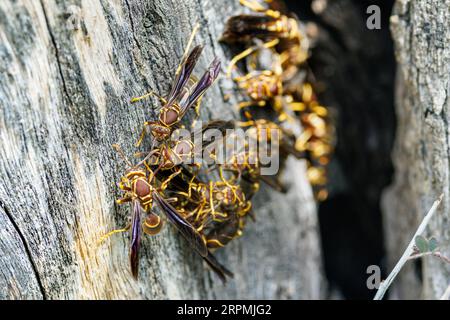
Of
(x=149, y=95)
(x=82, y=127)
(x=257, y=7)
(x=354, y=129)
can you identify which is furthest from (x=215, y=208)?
(x=354, y=129)

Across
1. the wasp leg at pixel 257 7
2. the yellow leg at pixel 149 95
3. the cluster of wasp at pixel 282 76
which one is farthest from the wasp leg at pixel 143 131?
the wasp leg at pixel 257 7

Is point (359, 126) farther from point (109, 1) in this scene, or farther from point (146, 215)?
point (109, 1)

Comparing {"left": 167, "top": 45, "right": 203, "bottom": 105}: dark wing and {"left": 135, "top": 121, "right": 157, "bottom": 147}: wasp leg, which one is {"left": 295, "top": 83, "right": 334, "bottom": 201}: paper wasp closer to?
{"left": 167, "top": 45, "right": 203, "bottom": 105}: dark wing

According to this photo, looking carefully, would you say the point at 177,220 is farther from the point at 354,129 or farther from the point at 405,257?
the point at 354,129

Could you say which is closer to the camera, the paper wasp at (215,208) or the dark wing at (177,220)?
the dark wing at (177,220)

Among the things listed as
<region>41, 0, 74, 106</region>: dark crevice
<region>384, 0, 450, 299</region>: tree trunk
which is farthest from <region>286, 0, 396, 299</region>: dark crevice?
<region>41, 0, 74, 106</region>: dark crevice

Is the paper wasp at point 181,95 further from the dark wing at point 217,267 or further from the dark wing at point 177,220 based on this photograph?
the dark wing at point 217,267

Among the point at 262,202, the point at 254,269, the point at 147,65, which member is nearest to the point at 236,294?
the point at 254,269

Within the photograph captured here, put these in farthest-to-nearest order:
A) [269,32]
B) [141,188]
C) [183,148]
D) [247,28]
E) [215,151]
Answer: [269,32], [247,28], [215,151], [183,148], [141,188]
